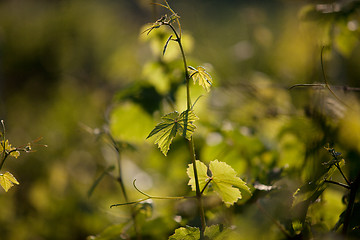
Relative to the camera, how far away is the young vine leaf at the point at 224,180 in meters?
0.52

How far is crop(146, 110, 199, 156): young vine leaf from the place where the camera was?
1.58 ft

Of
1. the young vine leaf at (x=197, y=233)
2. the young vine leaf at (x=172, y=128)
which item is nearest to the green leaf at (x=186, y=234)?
the young vine leaf at (x=197, y=233)

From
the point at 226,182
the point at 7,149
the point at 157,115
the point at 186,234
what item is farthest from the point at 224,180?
the point at 157,115

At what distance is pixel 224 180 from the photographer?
0.53 m

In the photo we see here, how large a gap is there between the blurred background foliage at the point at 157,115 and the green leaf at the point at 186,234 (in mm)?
84

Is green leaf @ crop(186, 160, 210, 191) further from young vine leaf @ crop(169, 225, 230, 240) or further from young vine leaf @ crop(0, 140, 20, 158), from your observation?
young vine leaf @ crop(0, 140, 20, 158)

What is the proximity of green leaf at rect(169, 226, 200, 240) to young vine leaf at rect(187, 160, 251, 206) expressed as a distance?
7 centimetres

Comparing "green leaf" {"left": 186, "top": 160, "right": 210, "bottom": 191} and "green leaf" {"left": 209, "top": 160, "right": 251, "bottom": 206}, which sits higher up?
"green leaf" {"left": 186, "top": 160, "right": 210, "bottom": 191}

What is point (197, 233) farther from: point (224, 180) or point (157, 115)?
point (157, 115)

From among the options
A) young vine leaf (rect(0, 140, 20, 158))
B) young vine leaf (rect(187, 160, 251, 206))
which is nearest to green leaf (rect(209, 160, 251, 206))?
young vine leaf (rect(187, 160, 251, 206))

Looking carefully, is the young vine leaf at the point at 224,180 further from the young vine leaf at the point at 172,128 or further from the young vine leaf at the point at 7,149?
the young vine leaf at the point at 7,149

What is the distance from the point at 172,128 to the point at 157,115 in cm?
55

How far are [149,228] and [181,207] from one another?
108 mm

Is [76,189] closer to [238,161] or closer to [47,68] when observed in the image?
[238,161]
